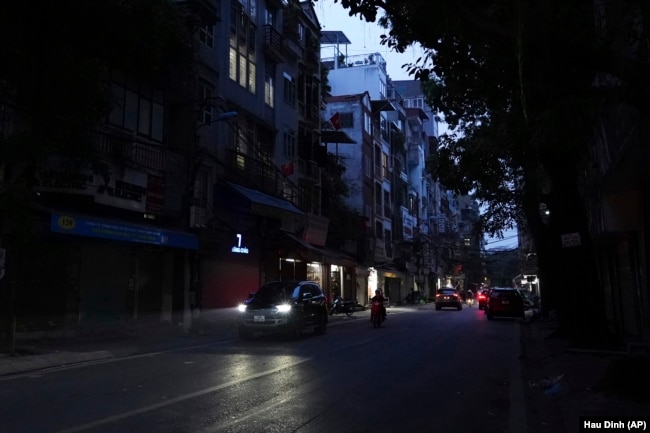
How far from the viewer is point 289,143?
3369cm

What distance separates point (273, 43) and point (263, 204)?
1075 cm

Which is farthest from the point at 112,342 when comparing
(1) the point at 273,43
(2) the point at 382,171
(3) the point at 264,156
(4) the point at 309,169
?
(2) the point at 382,171

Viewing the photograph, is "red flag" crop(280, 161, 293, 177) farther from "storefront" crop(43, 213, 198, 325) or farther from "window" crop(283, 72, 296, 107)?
"storefront" crop(43, 213, 198, 325)

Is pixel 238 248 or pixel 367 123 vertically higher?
pixel 367 123

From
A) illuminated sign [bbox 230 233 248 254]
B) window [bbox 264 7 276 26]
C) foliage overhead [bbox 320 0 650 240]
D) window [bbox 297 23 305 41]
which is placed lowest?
illuminated sign [bbox 230 233 248 254]

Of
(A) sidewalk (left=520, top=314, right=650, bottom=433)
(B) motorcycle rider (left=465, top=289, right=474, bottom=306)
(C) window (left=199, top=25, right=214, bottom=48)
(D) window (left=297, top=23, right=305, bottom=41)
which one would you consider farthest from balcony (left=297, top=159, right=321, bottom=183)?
(B) motorcycle rider (left=465, top=289, right=474, bottom=306)

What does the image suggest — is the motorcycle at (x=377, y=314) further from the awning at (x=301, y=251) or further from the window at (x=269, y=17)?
the window at (x=269, y=17)

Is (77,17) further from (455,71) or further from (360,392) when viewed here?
(360,392)

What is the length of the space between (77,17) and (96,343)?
361 inches

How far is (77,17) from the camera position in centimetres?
1463

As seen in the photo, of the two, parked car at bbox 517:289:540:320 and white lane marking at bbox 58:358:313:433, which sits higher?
parked car at bbox 517:289:540:320

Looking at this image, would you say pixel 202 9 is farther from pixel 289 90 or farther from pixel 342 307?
pixel 342 307

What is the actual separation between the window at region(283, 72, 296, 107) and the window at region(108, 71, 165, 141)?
12.4m

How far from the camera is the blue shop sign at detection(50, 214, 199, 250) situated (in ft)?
50.1
